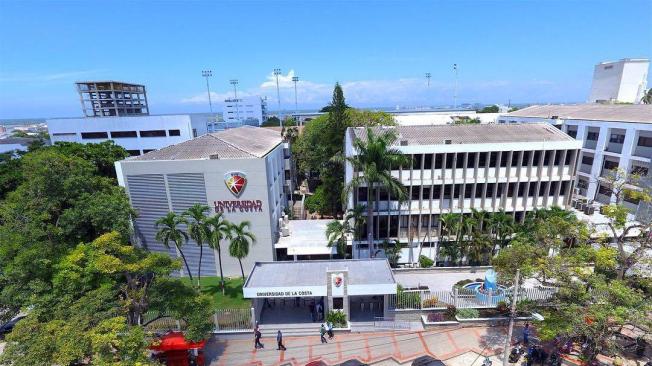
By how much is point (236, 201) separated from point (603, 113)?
45.6 metres

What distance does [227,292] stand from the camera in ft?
83.4

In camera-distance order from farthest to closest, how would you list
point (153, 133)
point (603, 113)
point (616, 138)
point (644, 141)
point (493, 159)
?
point (153, 133)
point (603, 113)
point (616, 138)
point (644, 141)
point (493, 159)

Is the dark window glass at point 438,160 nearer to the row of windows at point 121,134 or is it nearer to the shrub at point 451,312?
the shrub at point 451,312

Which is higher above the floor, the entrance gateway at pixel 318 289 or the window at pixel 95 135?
the window at pixel 95 135

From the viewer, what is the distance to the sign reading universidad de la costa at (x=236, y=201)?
25734 mm

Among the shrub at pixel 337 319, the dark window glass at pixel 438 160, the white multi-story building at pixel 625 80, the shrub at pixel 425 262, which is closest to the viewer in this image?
the shrub at pixel 337 319

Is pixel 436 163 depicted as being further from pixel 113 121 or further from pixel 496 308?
pixel 113 121

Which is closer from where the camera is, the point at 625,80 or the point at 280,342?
the point at 280,342

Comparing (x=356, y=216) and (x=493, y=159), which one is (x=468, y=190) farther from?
(x=356, y=216)

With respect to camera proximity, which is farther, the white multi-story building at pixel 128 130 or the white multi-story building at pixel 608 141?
the white multi-story building at pixel 128 130

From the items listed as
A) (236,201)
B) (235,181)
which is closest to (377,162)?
(235,181)

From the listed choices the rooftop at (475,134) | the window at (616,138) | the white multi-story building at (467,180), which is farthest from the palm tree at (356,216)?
the window at (616,138)

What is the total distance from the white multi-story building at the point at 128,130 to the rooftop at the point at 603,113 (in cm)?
5902

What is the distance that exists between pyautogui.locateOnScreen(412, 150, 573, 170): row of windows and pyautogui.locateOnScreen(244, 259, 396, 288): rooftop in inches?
360
